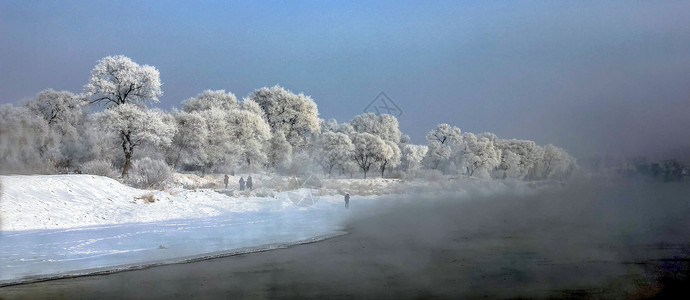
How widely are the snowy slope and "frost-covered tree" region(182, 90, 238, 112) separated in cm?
3763

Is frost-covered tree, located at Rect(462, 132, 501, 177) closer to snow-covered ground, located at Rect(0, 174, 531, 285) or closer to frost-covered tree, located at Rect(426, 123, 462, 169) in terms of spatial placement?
frost-covered tree, located at Rect(426, 123, 462, 169)

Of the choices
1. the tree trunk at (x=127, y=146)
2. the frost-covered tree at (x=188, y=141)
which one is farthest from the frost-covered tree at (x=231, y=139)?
the tree trunk at (x=127, y=146)

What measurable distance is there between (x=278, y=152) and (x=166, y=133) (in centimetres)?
2393

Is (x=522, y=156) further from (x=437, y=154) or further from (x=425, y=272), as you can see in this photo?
(x=425, y=272)

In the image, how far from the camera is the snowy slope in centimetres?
2389

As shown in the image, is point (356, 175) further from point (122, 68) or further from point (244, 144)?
point (122, 68)

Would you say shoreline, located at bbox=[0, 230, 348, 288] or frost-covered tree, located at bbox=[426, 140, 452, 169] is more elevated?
frost-covered tree, located at bbox=[426, 140, 452, 169]

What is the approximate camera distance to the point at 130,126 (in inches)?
1818

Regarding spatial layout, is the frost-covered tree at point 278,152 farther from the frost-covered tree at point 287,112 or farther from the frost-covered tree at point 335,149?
the frost-covered tree at point 335,149

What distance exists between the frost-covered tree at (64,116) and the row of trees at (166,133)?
0.30ft

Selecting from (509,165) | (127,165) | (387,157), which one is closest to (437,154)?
(509,165)

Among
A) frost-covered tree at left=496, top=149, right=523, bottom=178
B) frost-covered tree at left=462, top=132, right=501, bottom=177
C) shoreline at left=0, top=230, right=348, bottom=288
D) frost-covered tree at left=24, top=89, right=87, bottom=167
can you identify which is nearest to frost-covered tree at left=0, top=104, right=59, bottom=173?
frost-covered tree at left=24, top=89, right=87, bottom=167

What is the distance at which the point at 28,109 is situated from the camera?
5394cm

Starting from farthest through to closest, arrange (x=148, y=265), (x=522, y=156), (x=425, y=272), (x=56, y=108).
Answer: (x=522, y=156) → (x=56, y=108) → (x=148, y=265) → (x=425, y=272)
